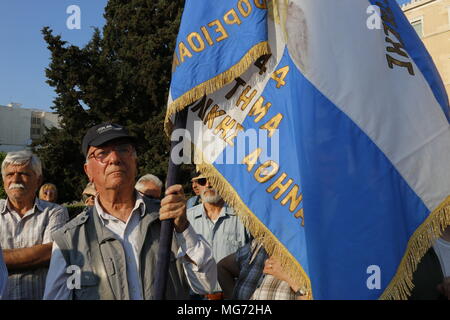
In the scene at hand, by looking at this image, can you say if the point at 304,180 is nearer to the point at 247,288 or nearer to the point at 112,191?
the point at 247,288

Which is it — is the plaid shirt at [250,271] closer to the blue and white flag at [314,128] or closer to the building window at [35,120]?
the blue and white flag at [314,128]

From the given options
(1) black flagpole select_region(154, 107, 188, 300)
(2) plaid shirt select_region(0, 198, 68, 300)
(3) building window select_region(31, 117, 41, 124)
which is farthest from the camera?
(3) building window select_region(31, 117, 41, 124)

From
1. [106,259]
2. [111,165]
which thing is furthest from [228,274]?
[111,165]

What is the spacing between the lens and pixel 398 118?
2.40 meters

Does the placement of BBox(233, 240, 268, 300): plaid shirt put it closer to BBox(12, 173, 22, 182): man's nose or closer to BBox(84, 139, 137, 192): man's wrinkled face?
BBox(84, 139, 137, 192): man's wrinkled face

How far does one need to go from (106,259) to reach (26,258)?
0.95 m

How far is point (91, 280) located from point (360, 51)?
1.90m

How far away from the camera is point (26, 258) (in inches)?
107

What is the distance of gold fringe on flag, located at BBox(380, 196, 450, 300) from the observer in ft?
7.26

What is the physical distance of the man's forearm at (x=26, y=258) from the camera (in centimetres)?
270

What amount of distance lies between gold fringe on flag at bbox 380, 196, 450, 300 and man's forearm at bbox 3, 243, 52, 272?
6.75ft

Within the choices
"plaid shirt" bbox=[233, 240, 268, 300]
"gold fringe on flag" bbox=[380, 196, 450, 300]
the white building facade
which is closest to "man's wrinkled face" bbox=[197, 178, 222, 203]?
"plaid shirt" bbox=[233, 240, 268, 300]

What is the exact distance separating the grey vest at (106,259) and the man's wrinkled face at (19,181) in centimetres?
96
